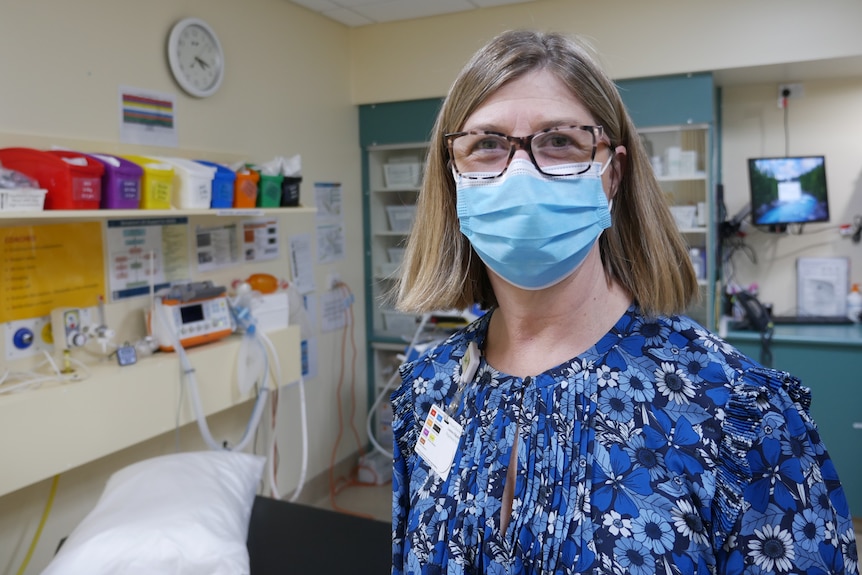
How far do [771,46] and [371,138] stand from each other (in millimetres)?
2141

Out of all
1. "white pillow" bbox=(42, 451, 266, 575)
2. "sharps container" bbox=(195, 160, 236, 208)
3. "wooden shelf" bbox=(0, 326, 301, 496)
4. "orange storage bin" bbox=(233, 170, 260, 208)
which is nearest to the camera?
"white pillow" bbox=(42, 451, 266, 575)

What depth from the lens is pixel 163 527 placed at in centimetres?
167

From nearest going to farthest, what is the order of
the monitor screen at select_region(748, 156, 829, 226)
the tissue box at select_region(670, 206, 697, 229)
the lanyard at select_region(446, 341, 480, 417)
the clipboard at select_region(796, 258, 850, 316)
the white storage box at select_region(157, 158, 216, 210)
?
the lanyard at select_region(446, 341, 480, 417) → the white storage box at select_region(157, 158, 216, 210) → the tissue box at select_region(670, 206, 697, 229) → the monitor screen at select_region(748, 156, 829, 226) → the clipboard at select_region(796, 258, 850, 316)

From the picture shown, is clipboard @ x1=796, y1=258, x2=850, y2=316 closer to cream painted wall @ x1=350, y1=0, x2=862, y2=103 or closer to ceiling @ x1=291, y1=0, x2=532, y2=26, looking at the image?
cream painted wall @ x1=350, y1=0, x2=862, y2=103

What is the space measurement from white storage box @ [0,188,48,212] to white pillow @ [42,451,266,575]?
0.79 metres

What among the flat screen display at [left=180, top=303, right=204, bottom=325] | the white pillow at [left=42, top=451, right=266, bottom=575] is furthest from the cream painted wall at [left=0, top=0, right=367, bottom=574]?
the white pillow at [left=42, top=451, right=266, bottom=575]

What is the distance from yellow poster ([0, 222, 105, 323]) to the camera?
6.89ft

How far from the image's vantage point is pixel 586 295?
3.21 ft

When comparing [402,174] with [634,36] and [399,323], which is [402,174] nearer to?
[399,323]

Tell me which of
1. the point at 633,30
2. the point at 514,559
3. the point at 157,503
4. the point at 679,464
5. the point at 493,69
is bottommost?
the point at 157,503

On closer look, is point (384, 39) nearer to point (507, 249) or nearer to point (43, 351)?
point (43, 351)

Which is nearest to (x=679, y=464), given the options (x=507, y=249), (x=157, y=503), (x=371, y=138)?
(x=507, y=249)

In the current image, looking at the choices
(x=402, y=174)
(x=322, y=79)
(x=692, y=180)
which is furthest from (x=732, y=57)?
(x=322, y=79)

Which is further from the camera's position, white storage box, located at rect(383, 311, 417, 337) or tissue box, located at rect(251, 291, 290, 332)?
white storage box, located at rect(383, 311, 417, 337)
